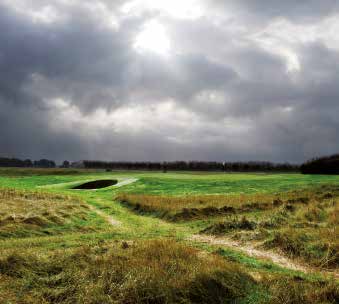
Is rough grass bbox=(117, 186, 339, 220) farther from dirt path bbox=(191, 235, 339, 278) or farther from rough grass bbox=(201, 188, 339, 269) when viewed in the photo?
dirt path bbox=(191, 235, 339, 278)

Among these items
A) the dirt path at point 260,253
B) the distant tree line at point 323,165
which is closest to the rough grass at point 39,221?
the dirt path at point 260,253

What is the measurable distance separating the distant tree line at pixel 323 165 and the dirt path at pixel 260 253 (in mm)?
70145

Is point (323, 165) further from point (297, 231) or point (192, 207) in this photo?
point (297, 231)

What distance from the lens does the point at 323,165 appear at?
80.8 metres

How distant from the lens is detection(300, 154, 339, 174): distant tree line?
258ft

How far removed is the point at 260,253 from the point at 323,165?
74.5 meters

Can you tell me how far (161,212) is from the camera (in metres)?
27.2

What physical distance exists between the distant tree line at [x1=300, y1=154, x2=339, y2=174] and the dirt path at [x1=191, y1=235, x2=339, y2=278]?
230ft

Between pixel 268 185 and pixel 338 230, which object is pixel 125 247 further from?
pixel 268 185

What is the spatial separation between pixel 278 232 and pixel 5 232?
13.9 meters

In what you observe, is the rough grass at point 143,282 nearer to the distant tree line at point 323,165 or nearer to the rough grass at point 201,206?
the rough grass at point 201,206

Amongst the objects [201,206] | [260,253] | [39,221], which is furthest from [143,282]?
Answer: [201,206]

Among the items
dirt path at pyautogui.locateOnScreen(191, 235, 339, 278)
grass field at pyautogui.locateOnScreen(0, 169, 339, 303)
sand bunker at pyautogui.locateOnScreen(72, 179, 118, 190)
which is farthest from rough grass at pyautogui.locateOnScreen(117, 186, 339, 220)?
sand bunker at pyautogui.locateOnScreen(72, 179, 118, 190)

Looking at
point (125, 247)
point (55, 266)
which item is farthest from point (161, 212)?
point (55, 266)
